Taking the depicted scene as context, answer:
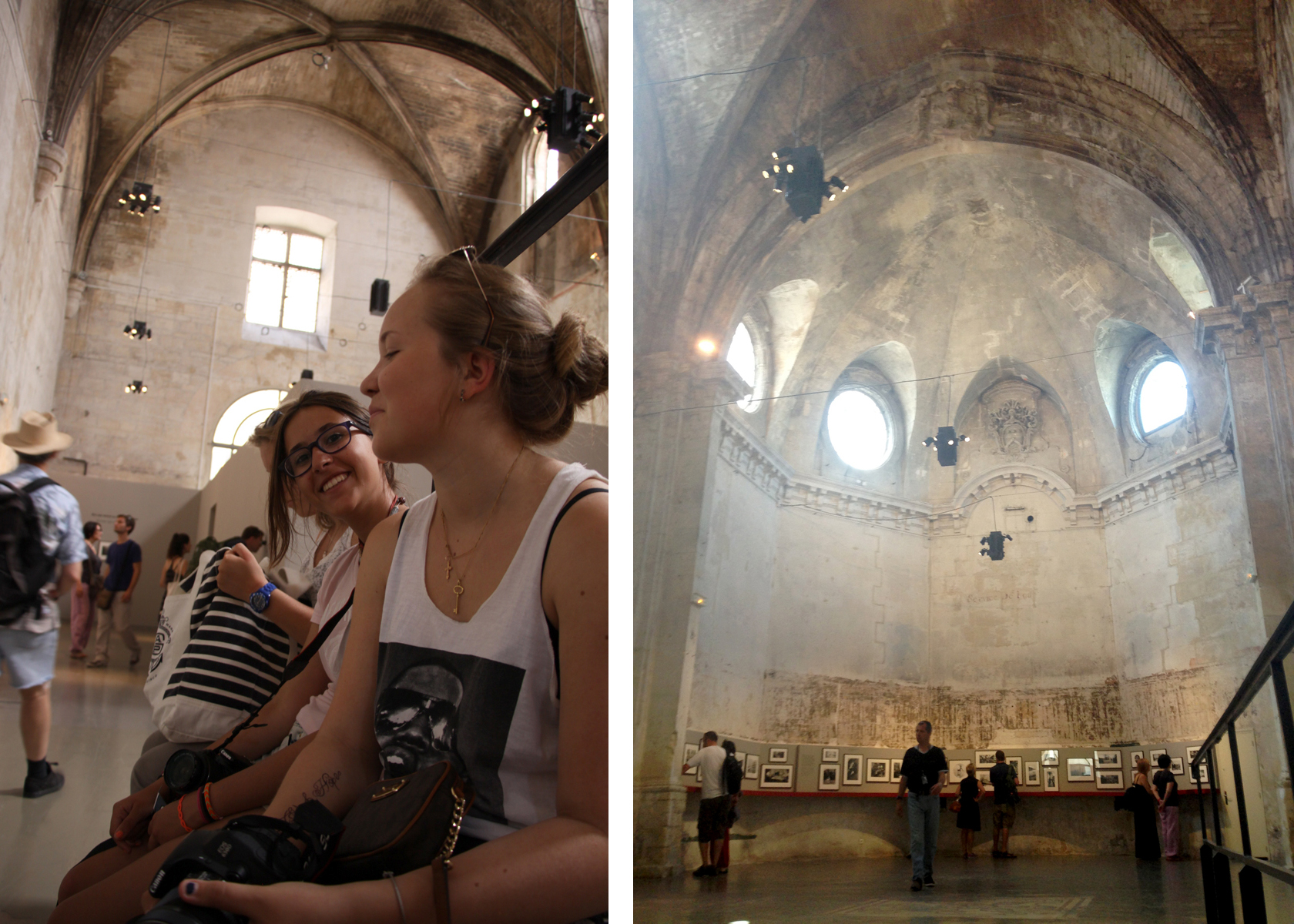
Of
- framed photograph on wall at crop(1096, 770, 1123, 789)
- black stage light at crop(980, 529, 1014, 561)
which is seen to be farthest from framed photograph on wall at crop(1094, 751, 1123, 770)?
black stage light at crop(980, 529, 1014, 561)

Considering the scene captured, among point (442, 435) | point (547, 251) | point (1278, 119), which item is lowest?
point (442, 435)

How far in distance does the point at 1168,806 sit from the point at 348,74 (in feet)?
25.0

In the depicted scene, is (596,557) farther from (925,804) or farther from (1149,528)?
(1149,528)

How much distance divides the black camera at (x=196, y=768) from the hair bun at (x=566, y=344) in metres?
0.99

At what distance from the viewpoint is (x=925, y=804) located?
1.54m

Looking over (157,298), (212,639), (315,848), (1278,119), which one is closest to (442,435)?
(315,848)

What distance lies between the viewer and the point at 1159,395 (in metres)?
1.46

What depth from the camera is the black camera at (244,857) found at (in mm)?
892

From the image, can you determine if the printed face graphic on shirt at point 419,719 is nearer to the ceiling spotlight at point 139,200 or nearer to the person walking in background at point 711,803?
the person walking in background at point 711,803

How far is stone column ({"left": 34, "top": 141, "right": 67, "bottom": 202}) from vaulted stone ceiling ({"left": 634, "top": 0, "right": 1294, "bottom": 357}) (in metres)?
1.66

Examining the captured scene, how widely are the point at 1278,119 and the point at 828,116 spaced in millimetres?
905

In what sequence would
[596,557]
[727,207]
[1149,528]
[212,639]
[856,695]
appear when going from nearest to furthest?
[596,557] → [1149,528] → [856,695] → [212,639] → [727,207]

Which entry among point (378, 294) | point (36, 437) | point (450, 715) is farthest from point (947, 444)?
point (378, 294)

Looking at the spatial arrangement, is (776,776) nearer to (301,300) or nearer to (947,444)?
(947,444)
